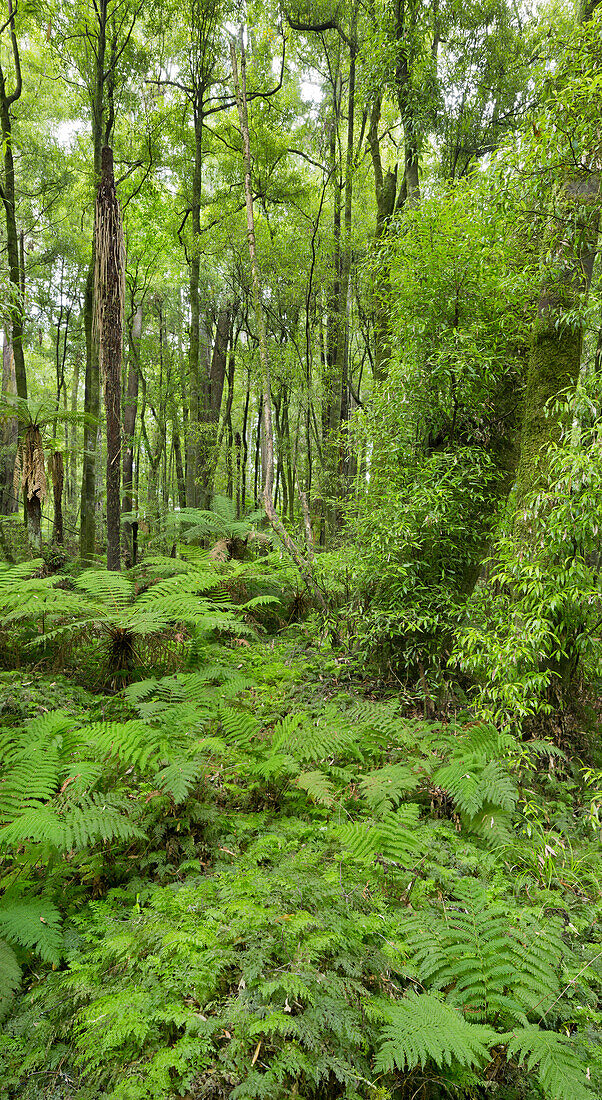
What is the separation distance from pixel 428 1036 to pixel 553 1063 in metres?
0.43

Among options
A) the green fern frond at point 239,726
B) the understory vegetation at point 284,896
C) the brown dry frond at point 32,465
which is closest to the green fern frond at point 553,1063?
the understory vegetation at point 284,896

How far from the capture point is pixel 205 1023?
5.52ft

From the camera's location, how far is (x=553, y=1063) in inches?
63.9

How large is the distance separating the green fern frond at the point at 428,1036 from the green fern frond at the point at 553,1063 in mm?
106

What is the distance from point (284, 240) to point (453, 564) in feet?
38.4

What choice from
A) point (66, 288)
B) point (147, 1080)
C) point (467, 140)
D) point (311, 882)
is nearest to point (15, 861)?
point (147, 1080)

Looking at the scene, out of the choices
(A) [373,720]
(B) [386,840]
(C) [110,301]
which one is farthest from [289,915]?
(C) [110,301]

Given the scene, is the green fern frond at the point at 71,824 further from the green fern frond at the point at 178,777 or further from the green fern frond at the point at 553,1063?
the green fern frond at the point at 553,1063

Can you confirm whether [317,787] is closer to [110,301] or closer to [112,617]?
[112,617]

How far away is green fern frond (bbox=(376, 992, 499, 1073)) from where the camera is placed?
1.55m

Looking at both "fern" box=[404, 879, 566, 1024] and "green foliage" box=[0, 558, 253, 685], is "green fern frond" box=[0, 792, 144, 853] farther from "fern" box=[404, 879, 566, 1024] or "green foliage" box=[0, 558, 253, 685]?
"green foliage" box=[0, 558, 253, 685]

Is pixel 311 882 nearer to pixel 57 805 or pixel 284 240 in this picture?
pixel 57 805

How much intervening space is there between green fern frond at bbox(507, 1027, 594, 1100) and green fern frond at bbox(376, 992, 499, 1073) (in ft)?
0.35

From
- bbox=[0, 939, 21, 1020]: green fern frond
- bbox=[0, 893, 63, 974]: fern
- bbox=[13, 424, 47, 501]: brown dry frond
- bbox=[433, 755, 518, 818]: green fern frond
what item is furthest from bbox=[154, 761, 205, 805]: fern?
bbox=[13, 424, 47, 501]: brown dry frond
